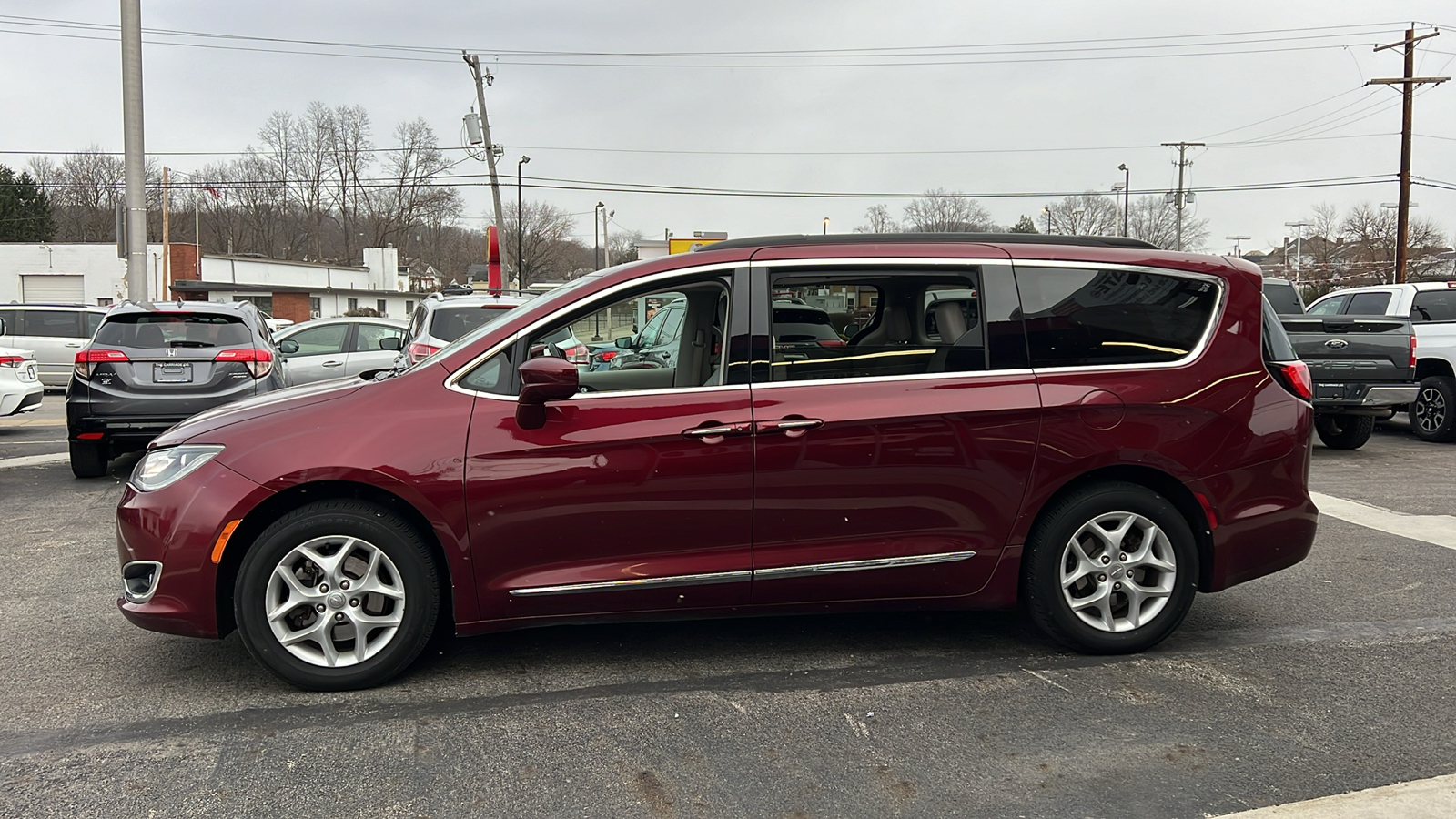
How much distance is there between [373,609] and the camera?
3.85 meters

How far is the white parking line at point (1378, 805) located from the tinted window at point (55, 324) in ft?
67.9

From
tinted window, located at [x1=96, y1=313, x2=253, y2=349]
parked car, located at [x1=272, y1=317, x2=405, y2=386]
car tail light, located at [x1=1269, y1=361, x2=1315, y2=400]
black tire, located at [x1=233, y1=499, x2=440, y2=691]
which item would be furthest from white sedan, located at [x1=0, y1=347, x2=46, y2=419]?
car tail light, located at [x1=1269, y1=361, x2=1315, y2=400]

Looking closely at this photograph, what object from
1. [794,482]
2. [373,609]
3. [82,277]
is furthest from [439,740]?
[82,277]

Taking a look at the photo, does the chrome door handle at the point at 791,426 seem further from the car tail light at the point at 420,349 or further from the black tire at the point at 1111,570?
the car tail light at the point at 420,349

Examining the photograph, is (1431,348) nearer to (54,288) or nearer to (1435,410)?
(1435,410)

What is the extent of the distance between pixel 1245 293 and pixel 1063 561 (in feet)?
4.78

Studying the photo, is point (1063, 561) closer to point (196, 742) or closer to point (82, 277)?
point (196, 742)

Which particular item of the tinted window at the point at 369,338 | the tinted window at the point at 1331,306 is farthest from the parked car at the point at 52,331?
the tinted window at the point at 1331,306

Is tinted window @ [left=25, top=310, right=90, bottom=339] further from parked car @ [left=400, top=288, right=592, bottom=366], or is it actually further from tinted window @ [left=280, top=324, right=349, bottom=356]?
parked car @ [left=400, top=288, right=592, bottom=366]

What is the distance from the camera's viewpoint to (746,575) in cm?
395

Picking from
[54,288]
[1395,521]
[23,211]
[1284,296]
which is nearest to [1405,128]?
[1284,296]

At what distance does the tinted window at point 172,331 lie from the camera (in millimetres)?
8516

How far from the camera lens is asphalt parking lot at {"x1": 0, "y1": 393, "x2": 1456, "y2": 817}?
3.07m

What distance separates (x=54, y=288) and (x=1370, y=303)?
167 ft
